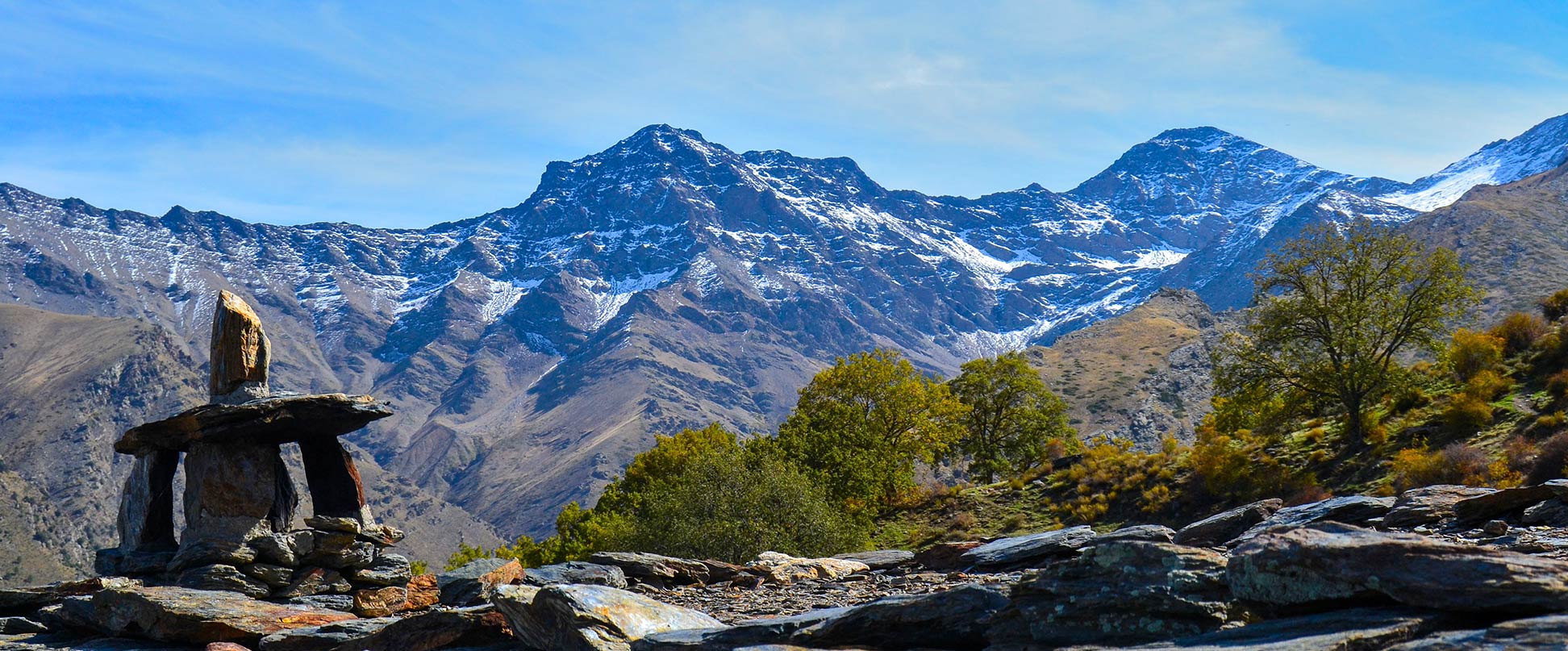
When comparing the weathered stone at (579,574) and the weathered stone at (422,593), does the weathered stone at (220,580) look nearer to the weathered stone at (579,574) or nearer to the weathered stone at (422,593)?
the weathered stone at (422,593)

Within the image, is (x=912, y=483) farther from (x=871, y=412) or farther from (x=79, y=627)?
(x=79, y=627)

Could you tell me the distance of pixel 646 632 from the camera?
14.1 meters

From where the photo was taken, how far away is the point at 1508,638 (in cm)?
805

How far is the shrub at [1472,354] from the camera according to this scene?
44500 mm

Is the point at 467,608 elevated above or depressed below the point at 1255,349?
below

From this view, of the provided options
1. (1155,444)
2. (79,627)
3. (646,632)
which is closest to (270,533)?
(79,627)

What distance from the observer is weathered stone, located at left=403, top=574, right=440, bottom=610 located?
79.9ft

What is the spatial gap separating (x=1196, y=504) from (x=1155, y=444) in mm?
138674

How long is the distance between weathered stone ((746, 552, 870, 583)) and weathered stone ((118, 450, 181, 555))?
15950 mm

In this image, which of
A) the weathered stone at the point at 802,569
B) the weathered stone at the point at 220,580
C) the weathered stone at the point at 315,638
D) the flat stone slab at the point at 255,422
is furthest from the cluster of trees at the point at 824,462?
the weathered stone at the point at 315,638

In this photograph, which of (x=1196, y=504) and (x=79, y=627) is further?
(x=1196, y=504)

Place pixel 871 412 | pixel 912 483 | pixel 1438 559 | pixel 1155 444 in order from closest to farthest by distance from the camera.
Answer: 1. pixel 1438 559
2. pixel 912 483
3. pixel 871 412
4. pixel 1155 444

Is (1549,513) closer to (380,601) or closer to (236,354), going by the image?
(380,601)

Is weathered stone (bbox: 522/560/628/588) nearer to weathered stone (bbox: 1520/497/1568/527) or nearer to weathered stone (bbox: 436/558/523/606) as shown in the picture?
weathered stone (bbox: 436/558/523/606)
